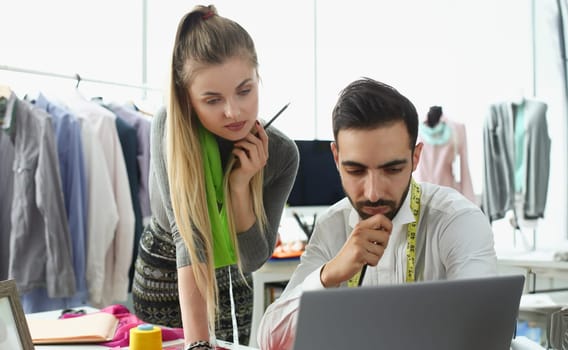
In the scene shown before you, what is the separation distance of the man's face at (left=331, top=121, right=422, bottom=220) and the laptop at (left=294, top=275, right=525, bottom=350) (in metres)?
0.32

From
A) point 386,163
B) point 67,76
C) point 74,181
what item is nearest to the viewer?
point 386,163

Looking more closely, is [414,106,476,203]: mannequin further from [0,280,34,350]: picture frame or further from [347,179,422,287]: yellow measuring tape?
[0,280,34,350]: picture frame

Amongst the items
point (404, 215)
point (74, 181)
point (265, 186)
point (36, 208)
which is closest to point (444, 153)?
point (74, 181)

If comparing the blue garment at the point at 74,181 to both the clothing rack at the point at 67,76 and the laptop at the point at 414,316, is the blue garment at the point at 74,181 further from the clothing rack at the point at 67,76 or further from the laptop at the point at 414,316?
the laptop at the point at 414,316

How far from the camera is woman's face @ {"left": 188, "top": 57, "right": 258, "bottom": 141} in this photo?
4.10ft

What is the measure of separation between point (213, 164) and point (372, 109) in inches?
14.1

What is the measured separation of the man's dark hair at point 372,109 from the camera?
1.19 metres

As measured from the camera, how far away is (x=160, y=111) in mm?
1398

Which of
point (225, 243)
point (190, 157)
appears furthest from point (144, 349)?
point (190, 157)

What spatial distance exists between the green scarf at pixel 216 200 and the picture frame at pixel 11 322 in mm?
400

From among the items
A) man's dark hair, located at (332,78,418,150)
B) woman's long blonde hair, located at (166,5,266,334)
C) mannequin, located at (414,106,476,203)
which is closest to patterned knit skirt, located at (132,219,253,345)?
woman's long blonde hair, located at (166,5,266,334)

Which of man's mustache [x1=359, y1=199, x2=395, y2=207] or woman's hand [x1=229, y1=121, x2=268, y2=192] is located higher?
woman's hand [x1=229, y1=121, x2=268, y2=192]

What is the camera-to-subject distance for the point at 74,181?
253 cm

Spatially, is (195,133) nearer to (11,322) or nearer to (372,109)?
(372,109)
